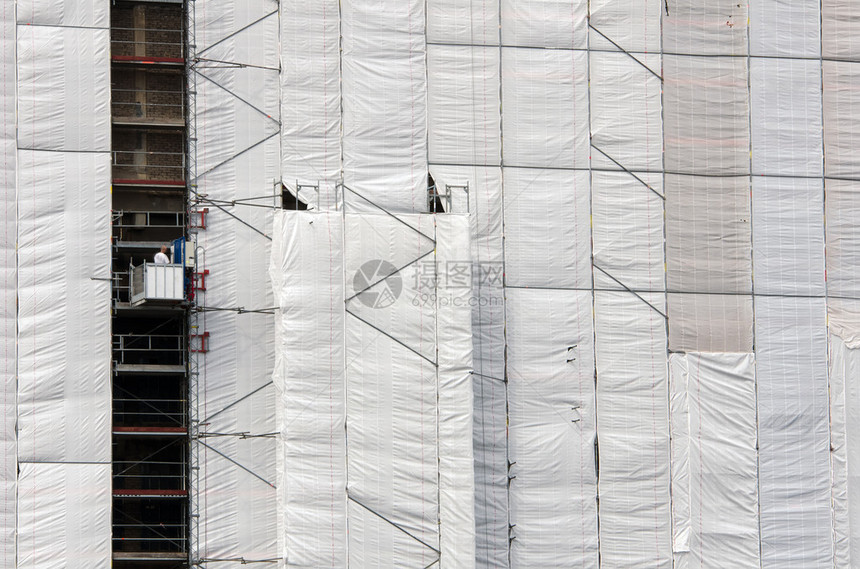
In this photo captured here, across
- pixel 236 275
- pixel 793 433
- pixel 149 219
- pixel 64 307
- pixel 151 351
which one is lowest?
pixel 793 433

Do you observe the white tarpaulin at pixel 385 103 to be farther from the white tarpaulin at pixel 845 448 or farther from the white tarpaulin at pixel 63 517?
the white tarpaulin at pixel 845 448

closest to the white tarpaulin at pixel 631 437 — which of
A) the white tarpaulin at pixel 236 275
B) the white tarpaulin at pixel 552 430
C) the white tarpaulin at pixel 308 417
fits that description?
the white tarpaulin at pixel 552 430

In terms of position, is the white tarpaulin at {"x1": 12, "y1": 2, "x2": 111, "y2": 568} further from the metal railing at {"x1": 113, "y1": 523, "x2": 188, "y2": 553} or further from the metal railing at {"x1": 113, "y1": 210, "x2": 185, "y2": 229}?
the metal railing at {"x1": 113, "y1": 523, "x2": 188, "y2": 553}

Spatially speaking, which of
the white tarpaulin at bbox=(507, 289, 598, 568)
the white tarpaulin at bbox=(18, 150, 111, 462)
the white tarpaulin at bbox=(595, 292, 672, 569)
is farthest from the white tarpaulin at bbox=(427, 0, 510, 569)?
the white tarpaulin at bbox=(18, 150, 111, 462)

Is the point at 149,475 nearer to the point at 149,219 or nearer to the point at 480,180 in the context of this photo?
the point at 149,219

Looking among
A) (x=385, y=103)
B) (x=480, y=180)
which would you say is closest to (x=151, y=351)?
(x=385, y=103)

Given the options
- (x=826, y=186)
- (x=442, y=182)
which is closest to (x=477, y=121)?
(x=442, y=182)

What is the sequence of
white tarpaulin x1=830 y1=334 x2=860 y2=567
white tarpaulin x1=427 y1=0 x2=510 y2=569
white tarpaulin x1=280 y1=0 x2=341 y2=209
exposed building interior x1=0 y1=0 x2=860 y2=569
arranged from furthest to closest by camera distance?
1. white tarpaulin x1=830 y1=334 x2=860 y2=567
2. white tarpaulin x1=280 y1=0 x2=341 y2=209
3. white tarpaulin x1=427 y1=0 x2=510 y2=569
4. exposed building interior x1=0 y1=0 x2=860 y2=569

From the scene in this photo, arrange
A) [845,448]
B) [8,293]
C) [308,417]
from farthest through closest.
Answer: [845,448] → [8,293] → [308,417]

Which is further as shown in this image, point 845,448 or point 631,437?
point 845,448

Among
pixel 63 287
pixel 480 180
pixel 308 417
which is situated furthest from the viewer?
pixel 480 180
